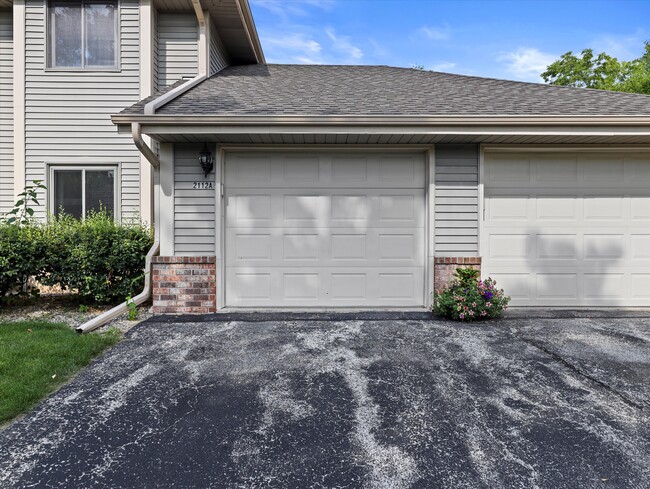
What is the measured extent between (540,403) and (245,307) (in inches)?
151

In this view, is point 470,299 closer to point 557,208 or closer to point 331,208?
point 557,208

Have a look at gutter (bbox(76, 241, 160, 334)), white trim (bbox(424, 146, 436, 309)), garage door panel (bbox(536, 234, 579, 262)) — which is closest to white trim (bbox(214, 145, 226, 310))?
gutter (bbox(76, 241, 160, 334))

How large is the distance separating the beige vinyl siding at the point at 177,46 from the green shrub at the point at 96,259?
3353 mm

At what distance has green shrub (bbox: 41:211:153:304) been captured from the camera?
5250 millimetres

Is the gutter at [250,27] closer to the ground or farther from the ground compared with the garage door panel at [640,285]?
farther from the ground

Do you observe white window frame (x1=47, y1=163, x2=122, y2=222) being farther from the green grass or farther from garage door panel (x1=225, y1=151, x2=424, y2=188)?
garage door panel (x1=225, y1=151, x2=424, y2=188)

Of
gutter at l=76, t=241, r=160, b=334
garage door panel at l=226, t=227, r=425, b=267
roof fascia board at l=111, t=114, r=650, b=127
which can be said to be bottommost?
gutter at l=76, t=241, r=160, b=334

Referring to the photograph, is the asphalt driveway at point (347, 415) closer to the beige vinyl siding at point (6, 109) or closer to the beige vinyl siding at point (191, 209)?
the beige vinyl siding at point (191, 209)

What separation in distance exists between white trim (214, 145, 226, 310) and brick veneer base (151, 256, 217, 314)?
70 mm

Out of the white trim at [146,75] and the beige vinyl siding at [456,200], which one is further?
the white trim at [146,75]

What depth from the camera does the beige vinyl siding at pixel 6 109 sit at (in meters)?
7.01

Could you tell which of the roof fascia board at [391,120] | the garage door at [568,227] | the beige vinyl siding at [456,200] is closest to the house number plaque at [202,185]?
the roof fascia board at [391,120]

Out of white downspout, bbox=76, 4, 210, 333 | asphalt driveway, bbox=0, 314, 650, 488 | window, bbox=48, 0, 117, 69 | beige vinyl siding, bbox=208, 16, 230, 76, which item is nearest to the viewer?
asphalt driveway, bbox=0, 314, 650, 488

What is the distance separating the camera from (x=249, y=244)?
5484 millimetres
